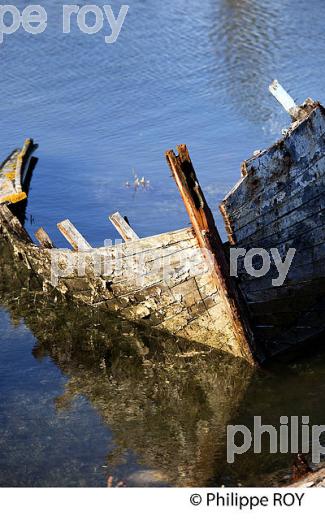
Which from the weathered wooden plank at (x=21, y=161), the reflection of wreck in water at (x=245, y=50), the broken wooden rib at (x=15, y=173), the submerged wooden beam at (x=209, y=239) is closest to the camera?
the submerged wooden beam at (x=209, y=239)

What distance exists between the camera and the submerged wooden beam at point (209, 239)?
8.96 m

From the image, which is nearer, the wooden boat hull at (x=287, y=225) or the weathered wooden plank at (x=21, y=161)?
the wooden boat hull at (x=287, y=225)

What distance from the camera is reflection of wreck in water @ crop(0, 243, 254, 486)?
8445mm

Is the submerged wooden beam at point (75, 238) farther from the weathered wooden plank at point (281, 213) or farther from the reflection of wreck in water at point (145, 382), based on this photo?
the weathered wooden plank at point (281, 213)

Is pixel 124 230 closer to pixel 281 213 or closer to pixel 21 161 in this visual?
pixel 281 213

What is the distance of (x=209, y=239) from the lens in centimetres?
922

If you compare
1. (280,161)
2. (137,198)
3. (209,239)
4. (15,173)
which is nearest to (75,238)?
(209,239)

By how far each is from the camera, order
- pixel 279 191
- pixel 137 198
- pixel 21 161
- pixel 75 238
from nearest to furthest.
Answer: pixel 279 191 → pixel 75 238 → pixel 137 198 → pixel 21 161

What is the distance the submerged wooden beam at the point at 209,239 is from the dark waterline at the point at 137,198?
0.55 meters

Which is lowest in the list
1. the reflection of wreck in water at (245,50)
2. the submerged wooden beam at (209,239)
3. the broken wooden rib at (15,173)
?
the submerged wooden beam at (209,239)

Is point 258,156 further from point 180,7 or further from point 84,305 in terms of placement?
point 180,7

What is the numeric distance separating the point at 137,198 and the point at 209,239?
17.5 ft

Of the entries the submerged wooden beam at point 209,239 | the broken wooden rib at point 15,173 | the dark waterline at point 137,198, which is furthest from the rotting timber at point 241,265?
the broken wooden rib at point 15,173

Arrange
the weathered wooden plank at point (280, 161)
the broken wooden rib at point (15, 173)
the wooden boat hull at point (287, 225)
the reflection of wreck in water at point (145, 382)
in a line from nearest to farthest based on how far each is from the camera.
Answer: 1. the reflection of wreck in water at point (145, 382)
2. the weathered wooden plank at point (280, 161)
3. the wooden boat hull at point (287, 225)
4. the broken wooden rib at point (15, 173)
